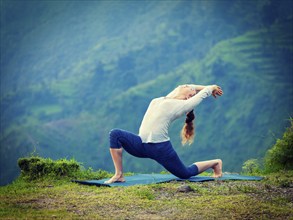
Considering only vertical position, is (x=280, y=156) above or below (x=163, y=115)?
below

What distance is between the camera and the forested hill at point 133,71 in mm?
58625

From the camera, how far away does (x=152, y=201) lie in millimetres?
6547

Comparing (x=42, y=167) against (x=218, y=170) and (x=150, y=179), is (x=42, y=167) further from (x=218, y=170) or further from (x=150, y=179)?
(x=218, y=170)

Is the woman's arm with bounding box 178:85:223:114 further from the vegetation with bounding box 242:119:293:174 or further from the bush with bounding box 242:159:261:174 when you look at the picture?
the bush with bounding box 242:159:261:174

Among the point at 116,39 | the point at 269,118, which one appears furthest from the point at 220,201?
the point at 116,39

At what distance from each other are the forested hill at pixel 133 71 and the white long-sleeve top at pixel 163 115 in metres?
41.1

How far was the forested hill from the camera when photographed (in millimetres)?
58625

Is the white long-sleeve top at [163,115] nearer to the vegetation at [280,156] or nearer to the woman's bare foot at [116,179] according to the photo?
the woman's bare foot at [116,179]

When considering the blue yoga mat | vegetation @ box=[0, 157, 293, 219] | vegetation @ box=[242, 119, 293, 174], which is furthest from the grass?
vegetation @ box=[242, 119, 293, 174]

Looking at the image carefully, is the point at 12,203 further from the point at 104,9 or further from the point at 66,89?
the point at 104,9

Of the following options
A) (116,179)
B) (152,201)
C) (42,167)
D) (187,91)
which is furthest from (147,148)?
(42,167)

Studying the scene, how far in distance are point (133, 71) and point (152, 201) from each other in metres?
67.9

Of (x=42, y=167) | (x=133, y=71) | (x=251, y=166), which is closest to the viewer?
(x=42, y=167)

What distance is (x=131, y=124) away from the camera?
6366 centimetres
